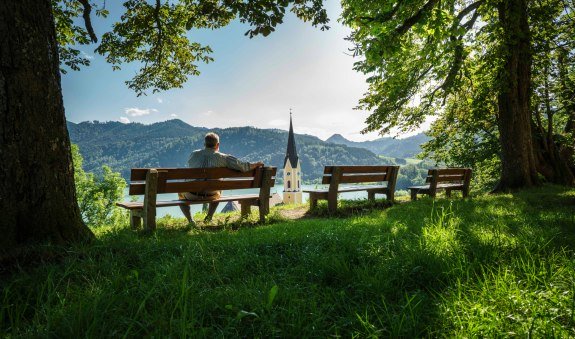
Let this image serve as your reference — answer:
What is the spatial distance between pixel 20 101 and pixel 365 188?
632cm

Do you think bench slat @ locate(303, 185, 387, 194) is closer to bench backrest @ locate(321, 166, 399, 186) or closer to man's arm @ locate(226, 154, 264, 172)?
bench backrest @ locate(321, 166, 399, 186)

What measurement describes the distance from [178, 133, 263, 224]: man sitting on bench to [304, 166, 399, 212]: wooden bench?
64.3 inches

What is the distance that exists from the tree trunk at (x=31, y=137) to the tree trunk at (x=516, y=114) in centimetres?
995

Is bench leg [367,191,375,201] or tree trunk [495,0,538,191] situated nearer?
bench leg [367,191,375,201]

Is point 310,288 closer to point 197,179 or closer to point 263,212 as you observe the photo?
point 197,179

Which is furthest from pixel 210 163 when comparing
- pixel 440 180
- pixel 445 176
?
pixel 445 176

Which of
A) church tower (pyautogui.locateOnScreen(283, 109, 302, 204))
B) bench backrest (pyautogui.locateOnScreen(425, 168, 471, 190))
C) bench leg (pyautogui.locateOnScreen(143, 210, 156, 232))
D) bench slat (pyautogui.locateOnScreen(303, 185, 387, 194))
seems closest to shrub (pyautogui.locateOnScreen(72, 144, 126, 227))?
A: bench slat (pyautogui.locateOnScreen(303, 185, 387, 194))

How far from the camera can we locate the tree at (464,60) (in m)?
5.86

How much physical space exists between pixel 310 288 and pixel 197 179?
3.70 meters

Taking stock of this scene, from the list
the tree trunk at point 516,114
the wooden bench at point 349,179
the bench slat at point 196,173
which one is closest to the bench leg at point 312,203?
the wooden bench at point 349,179

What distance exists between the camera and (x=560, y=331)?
1.50 meters

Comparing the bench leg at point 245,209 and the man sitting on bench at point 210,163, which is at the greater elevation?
the man sitting on bench at point 210,163

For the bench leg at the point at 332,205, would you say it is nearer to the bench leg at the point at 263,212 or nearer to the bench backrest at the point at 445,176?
the bench leg at the point at 263,212

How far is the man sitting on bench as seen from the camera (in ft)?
19.0
